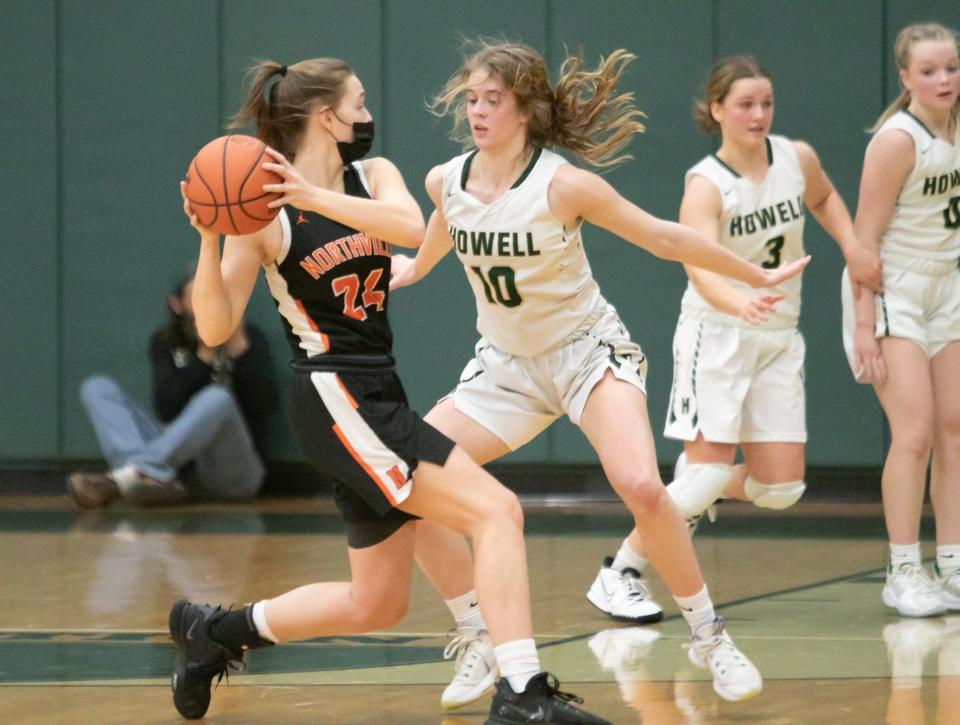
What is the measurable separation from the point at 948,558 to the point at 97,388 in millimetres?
5409

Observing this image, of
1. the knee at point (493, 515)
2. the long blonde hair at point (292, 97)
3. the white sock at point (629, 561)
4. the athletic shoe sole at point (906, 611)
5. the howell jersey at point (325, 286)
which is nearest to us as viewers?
the knee at point (493, 515)

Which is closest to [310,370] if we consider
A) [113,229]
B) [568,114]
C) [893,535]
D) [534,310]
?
[534,310]

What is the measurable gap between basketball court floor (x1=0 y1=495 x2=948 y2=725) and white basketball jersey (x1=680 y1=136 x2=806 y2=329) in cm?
110

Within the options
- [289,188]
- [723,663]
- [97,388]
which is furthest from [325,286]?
[97,388]

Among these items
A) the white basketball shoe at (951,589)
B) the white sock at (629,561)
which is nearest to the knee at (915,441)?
the white basketball shoe at (951,589)

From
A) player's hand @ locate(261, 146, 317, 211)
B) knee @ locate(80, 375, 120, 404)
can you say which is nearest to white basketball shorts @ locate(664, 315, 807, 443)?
player's hand @ locate(261, 146, 317, 211)

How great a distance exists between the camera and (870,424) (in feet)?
28.1

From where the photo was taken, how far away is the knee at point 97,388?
365 inches

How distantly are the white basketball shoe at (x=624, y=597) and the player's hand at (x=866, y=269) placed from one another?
131 centimetres

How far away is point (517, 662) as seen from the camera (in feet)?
12.6

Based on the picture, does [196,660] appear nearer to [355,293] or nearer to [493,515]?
[493,515]

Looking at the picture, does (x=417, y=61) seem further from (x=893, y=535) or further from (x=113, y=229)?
(x=893, y=535)

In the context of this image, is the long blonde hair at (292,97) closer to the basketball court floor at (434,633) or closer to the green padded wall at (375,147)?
the basketball court floor at (434,633)

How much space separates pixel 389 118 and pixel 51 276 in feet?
7.52
